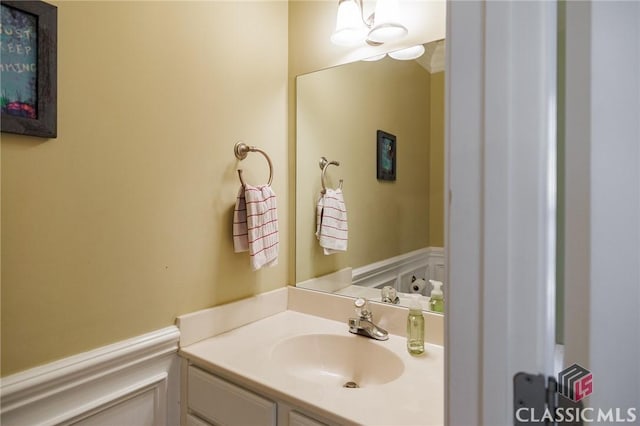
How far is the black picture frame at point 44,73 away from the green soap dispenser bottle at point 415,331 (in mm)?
1112

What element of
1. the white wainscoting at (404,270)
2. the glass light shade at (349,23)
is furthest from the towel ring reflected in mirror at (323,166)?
the glass light shade at (349,23)

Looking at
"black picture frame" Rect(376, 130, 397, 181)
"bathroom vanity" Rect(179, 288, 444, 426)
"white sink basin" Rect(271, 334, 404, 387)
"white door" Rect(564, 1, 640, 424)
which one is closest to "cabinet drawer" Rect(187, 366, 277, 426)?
"bathroom vanity" Rect(179, 288, 444, 426)

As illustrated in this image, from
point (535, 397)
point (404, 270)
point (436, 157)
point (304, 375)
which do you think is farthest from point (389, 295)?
point (535, 397)

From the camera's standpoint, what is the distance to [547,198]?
1.35 feet

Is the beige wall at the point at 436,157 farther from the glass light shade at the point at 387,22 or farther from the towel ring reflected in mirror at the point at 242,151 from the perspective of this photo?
the towel ring reflected in mirror at the point at 242,151

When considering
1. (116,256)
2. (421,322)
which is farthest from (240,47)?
(421,322)

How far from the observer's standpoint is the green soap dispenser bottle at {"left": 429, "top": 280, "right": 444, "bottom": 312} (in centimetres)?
118

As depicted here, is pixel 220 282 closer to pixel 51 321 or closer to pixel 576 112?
pixel 51 321

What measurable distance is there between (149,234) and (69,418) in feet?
1.60

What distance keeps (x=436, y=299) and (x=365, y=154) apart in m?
0.62

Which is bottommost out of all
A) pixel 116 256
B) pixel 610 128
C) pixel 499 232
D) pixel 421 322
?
pixel 421 322

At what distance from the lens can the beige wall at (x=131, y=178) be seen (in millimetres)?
792

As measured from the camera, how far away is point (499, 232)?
0.43 m

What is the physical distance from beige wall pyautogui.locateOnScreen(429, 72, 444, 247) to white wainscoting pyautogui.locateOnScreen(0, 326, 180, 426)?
3.06 feet
